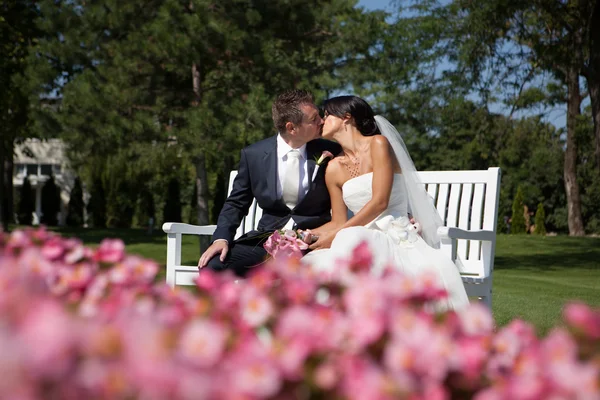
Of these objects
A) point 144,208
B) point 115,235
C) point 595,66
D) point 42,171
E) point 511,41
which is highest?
point 511,41

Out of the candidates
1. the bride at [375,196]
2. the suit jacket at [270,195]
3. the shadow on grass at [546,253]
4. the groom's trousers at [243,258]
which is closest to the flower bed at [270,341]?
the bride at [375,196]

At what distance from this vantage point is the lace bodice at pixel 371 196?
4368 mm

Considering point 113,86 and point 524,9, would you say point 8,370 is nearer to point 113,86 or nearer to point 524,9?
point 524,9

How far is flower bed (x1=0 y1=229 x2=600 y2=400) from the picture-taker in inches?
30.8

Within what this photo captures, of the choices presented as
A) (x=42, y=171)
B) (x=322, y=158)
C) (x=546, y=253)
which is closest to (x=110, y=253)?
(x=322, y=158)

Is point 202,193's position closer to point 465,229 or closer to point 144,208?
point 144,208

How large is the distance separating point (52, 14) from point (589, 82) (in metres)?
11.6

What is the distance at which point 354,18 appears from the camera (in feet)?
58.7

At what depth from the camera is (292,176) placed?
181 inches

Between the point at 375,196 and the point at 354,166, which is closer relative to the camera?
the point at 375,196

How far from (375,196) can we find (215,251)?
1.00 metres

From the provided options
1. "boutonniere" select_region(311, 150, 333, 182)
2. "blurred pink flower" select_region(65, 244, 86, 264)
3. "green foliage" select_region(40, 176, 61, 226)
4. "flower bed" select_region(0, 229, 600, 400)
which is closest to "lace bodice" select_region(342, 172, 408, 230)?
"boutonniere" select_region(311, 150, 333, 182)

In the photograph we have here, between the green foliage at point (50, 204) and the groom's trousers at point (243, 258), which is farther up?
the groom's trousers at point (243, 258)

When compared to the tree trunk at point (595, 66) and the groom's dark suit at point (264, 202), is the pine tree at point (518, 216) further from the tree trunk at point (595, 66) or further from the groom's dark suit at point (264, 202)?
the groom's dark suit at point (264, 202)
